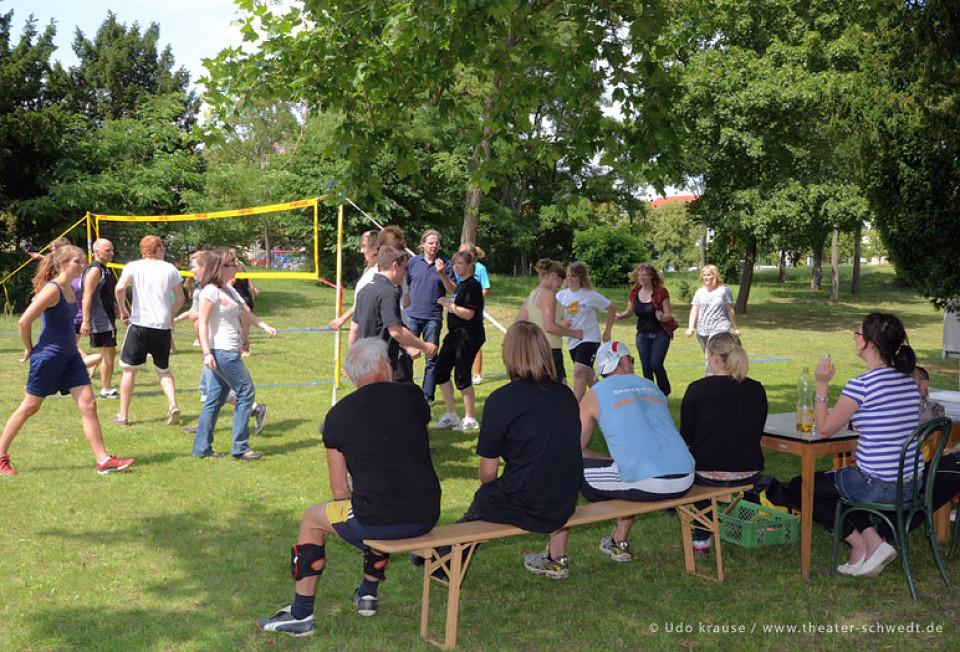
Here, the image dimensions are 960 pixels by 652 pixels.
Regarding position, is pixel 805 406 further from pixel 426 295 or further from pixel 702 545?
pixel 426 295

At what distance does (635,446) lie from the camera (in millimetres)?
4832

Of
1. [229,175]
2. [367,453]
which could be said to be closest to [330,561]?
[367,453]

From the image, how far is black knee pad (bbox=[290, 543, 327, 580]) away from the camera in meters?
4.20

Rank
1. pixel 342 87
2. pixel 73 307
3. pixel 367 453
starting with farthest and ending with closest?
pixel 342 87
pixel 73 307
pixel 367 453

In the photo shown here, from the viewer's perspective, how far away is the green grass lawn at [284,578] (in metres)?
4.27

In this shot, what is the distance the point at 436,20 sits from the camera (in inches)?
281

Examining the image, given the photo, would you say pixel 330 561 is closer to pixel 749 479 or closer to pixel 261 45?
pixel 749 479

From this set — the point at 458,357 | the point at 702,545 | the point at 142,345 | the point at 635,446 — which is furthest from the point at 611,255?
the point at 635,446

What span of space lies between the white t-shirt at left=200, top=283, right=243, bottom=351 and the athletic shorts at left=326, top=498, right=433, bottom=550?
12.1 feet

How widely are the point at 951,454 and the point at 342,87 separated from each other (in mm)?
6380

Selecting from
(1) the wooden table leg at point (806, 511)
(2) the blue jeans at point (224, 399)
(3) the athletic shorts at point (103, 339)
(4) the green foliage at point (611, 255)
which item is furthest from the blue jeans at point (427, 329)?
(4) the green foliage at point (611, 255)

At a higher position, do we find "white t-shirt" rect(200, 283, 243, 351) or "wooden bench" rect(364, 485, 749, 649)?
"white t-shirt" rect(200, 283, 243, 351)

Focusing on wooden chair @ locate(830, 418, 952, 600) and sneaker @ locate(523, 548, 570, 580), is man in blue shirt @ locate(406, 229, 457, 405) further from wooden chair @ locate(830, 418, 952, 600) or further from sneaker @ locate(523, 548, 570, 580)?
wooden chair @ locate(830, 418, 952, 600)

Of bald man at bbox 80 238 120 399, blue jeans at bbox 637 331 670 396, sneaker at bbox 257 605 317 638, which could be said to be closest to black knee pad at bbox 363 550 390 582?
sneaker at bbox 257 605 317 638
